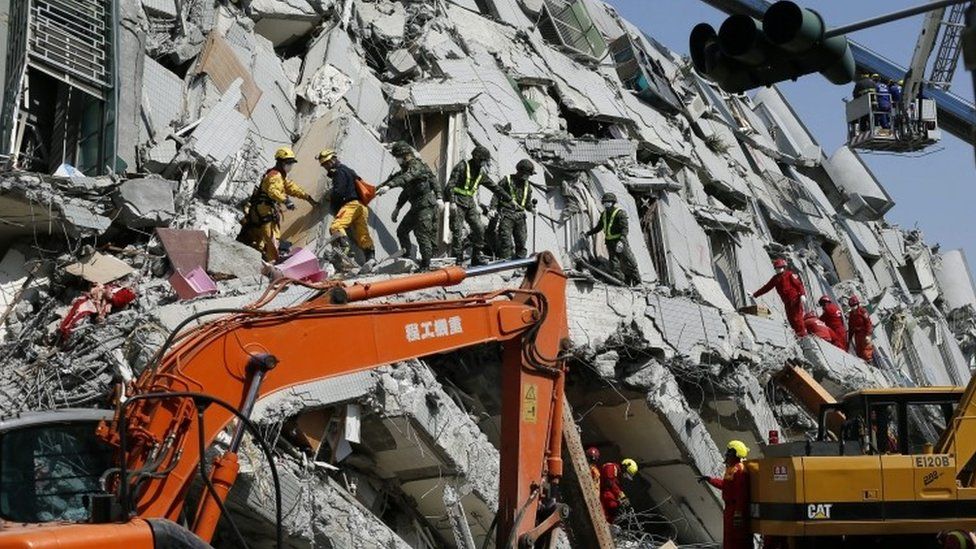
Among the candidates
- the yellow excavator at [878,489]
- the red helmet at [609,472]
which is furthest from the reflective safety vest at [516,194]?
the yellow excavator at [878,489]

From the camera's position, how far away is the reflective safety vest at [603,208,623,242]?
1619 cm

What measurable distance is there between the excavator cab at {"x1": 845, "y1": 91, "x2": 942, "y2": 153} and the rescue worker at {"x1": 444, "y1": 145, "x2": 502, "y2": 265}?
1086 cm

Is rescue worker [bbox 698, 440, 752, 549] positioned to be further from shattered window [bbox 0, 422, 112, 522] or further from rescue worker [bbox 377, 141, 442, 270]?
shattered window [bbox 0, 422, 112, 522]

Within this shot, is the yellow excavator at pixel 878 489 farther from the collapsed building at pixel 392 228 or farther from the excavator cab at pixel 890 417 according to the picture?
the collapsed building at pixel 392 228

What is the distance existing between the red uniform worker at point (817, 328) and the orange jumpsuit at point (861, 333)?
98 cm

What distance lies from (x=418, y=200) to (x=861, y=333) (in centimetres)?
842

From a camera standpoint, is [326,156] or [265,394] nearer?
[265,394]

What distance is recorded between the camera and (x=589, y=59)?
21.9 meters

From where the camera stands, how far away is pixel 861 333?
19922 mm

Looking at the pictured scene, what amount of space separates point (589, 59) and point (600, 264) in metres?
5.75

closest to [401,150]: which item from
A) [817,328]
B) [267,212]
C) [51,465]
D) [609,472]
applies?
[267,212]

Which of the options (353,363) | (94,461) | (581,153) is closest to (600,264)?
(581,153)

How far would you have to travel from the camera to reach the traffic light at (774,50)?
7750mm

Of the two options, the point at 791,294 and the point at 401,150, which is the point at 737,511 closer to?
the point at 401,150
